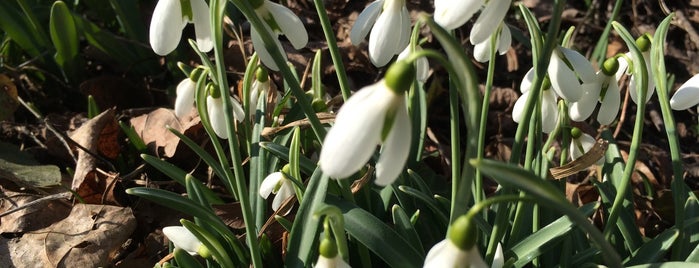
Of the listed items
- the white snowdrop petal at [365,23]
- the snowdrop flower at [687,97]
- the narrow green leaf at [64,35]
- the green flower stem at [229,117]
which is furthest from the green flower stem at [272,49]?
the narrow green leaf at [64,35]

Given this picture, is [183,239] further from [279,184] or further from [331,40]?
[331,40]

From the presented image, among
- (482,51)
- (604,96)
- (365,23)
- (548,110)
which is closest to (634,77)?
(604,96)

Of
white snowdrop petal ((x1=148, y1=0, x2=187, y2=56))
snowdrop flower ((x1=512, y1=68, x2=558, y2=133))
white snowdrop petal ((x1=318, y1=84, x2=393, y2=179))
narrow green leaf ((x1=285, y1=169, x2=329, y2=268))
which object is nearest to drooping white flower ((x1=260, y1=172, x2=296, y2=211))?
narrow green leaf ((x1=285, y1=169, x2=329, y2=268))

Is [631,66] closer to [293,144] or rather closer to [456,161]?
[456,161]

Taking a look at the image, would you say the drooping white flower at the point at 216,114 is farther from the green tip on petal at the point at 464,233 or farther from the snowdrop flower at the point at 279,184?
the green tip on petal at the point at 464,233

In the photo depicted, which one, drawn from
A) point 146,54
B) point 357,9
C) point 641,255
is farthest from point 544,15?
point 641,255

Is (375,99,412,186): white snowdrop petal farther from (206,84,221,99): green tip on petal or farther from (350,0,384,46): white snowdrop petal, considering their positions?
(206,84,221,99): green tip on petal
